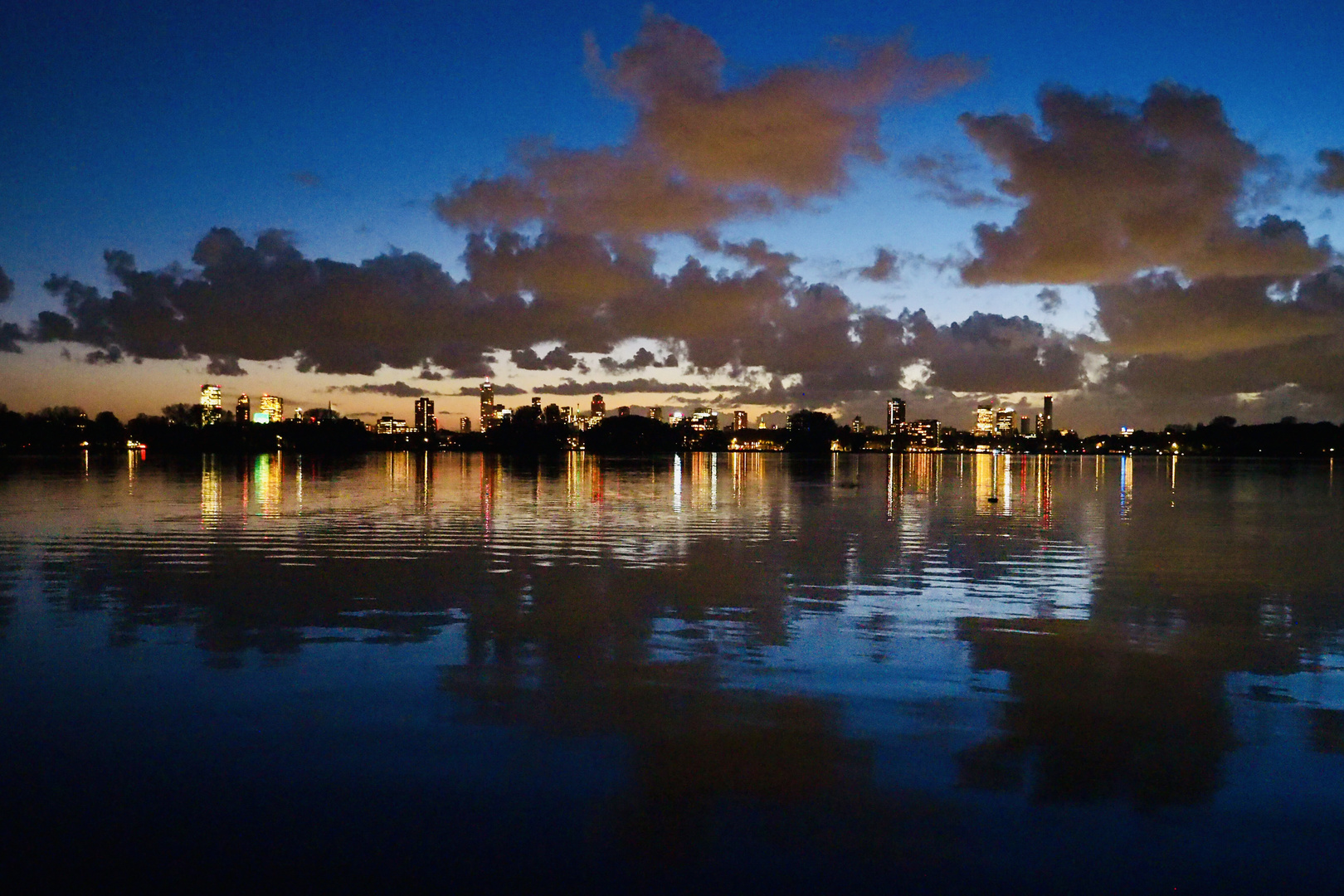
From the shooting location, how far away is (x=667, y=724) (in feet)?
30.7

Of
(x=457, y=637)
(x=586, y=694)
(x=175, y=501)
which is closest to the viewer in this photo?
(x=586, y=694)

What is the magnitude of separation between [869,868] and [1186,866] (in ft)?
6.71

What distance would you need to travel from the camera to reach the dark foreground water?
670 cm

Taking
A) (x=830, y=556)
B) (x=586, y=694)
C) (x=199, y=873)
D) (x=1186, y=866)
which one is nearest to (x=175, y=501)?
(x=830, y=556)

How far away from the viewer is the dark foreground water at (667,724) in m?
6.70

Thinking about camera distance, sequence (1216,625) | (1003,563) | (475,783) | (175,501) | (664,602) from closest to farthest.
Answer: (475,783) → (1216,625) → (664,602) → (1003,563) → (175,501)

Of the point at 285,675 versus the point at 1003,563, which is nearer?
the point at 285,675

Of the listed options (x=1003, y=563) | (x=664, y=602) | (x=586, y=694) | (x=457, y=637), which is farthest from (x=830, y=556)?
(x=586, y=694)

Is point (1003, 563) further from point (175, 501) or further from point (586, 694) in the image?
point (175, 501)

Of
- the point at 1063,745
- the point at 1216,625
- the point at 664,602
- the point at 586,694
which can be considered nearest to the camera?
the point at 1063,745

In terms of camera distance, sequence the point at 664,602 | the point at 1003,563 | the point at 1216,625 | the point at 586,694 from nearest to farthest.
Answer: the point at 586,694, the point at 1216,625, the point at 664,602, the point at 1003,563

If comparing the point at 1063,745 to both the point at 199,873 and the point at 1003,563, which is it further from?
the point at 1003,563

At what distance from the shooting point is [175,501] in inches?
1549

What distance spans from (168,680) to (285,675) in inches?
45.7
